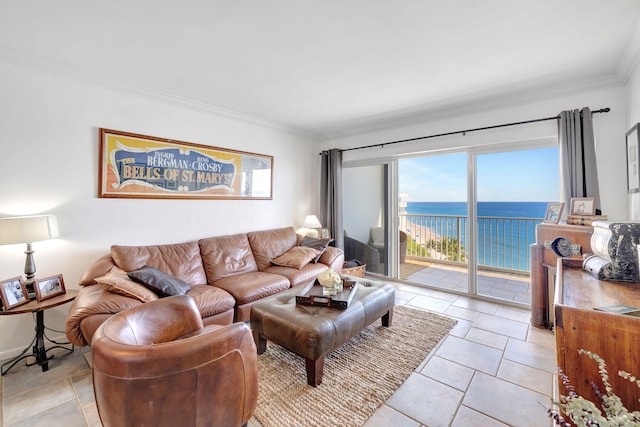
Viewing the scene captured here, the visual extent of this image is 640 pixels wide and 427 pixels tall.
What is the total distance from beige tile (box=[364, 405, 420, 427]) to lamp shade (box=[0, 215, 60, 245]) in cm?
272

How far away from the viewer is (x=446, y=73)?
8.36 ft

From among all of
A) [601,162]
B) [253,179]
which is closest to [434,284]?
[601,162]

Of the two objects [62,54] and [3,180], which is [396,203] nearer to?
[62,54]

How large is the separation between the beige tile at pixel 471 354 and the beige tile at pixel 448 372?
0.07 m

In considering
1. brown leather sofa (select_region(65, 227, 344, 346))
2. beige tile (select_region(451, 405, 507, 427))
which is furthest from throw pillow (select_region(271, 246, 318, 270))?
beige tile (select_region(451, 405, 507, 427))

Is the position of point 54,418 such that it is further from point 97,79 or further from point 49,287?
point 97,79

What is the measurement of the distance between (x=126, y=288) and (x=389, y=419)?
2.07 m

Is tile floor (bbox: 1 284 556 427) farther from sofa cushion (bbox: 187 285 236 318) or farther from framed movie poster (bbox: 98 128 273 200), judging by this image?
framed movie poster (bbox: 98 128 273 200)

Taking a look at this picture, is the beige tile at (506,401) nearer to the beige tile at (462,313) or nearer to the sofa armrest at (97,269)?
the beige tile at (462,313)

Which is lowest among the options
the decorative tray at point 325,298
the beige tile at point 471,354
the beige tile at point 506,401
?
the beige tile at point 506,401

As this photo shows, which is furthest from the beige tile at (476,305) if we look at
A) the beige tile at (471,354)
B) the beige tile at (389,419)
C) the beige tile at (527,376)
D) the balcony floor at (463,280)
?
the beige tile at (389,419)

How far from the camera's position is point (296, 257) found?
350 centimetres

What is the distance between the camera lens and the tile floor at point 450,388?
5.23ft

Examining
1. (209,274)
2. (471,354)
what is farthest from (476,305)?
(209,274)
